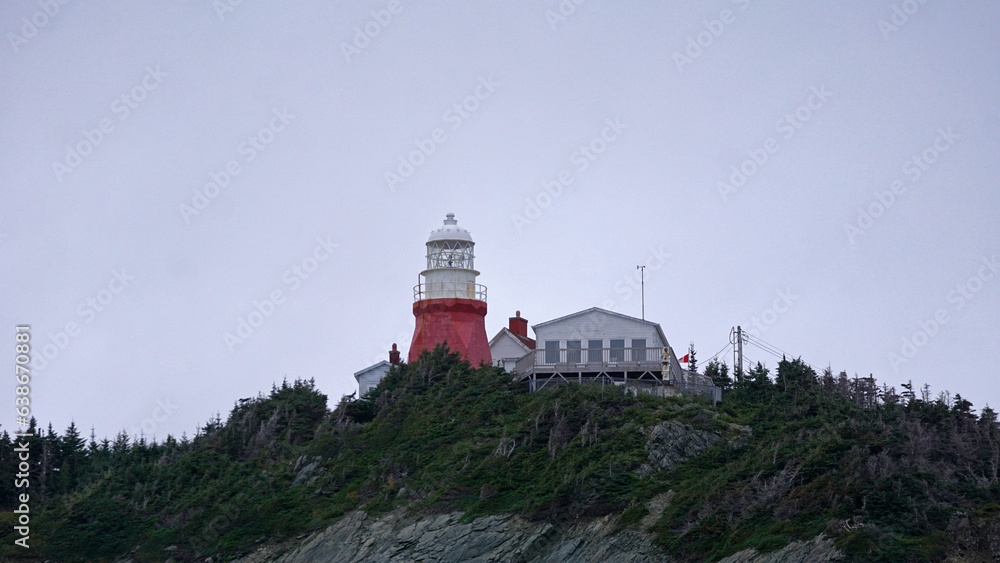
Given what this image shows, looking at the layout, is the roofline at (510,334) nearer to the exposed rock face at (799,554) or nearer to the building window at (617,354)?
the building window at (617,354)

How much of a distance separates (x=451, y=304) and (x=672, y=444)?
17.1 m

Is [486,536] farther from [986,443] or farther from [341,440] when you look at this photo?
[986,443]

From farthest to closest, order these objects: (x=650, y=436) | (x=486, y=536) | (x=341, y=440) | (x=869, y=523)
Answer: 1. (x=341, y=440)
2. (x=650, y=436)
3. (x=486, y=536)
4. (x=869, y=523)

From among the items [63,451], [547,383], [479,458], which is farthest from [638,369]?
[63,451]

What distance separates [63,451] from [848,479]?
36.6 metres

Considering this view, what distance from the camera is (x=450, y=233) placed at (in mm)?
65750

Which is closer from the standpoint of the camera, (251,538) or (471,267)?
(251,538)

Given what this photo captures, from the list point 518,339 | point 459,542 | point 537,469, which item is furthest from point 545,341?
point 459,542

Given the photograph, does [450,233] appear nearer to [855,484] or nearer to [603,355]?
[603,355]

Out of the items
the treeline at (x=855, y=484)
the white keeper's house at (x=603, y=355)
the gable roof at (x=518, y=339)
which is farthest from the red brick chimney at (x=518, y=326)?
the treeline at (x=855, y=484)

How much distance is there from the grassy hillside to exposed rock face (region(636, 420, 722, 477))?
34cm

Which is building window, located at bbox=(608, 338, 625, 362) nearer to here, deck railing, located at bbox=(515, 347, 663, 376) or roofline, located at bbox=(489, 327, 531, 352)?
deck railing, located at bbox=(515, 347, 663, 376)

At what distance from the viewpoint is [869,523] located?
130 ft

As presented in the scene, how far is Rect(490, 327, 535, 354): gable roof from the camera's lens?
2566 inches
